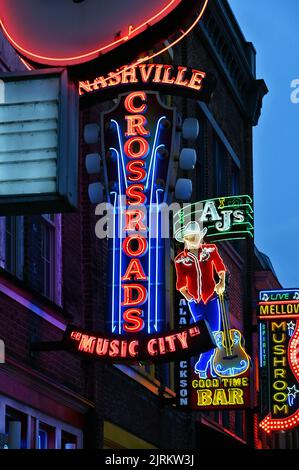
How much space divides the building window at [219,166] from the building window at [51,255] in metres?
12.1

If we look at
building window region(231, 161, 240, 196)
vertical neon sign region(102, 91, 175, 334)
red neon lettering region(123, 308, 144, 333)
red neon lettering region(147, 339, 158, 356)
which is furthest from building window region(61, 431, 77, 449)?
building window region(231, 161, 240, 196)

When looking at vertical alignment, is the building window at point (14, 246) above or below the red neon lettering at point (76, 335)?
above

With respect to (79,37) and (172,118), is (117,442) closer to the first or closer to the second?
(172,118)

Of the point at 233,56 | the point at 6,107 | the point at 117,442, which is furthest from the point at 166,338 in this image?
the point at 233,56

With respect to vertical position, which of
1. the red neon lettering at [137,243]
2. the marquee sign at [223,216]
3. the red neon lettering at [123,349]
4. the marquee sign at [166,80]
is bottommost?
the red neon lettering at [123,349]

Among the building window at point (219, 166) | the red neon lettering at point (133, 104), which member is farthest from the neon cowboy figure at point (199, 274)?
the building window at point (219, 166)

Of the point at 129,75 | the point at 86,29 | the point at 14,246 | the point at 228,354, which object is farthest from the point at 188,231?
the point at 86,29

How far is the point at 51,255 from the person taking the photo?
17.7 meters

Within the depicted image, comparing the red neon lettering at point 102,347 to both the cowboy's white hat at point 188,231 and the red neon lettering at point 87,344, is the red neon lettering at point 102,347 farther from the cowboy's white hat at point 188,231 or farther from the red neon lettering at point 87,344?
the cowboy's white hat at point 188,231

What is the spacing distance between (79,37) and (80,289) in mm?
10965

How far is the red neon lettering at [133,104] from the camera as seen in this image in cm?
1828

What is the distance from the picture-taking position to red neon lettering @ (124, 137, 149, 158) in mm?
17953

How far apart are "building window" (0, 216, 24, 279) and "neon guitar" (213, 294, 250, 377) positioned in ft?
26.5
